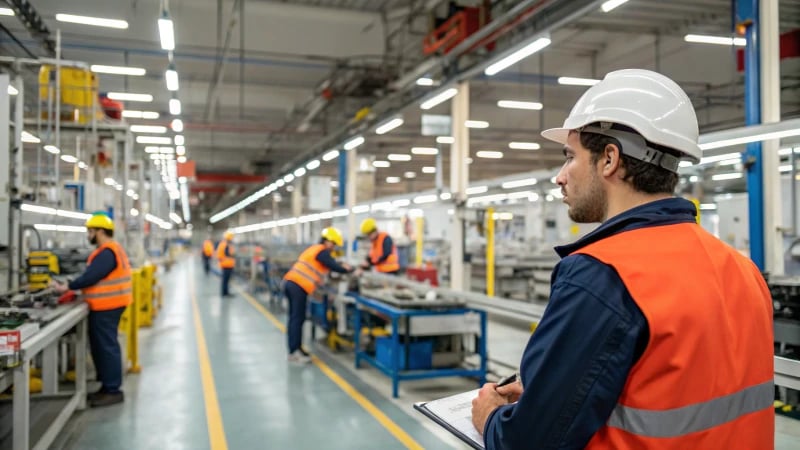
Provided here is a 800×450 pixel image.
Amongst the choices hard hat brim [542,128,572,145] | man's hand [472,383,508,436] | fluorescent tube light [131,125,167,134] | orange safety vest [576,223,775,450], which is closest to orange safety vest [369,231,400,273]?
fluorescent tube light [131,125,167,134]

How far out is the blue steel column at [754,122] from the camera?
4609 millimetres

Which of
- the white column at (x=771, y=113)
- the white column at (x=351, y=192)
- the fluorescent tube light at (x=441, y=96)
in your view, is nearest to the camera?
the white column at (x=771, y=113)

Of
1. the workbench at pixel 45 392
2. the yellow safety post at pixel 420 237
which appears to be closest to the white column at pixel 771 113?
the workbench at pixel 45 392

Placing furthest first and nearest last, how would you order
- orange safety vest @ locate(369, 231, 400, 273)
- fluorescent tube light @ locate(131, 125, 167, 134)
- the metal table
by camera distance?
fluorescent tube light @ locate(131, 125, 167, 134) < orange safety vest @ locate(369, 231, 400, 273) < the metal table

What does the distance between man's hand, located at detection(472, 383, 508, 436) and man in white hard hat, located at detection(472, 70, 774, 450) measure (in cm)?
14

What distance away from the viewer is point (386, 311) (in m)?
6.08

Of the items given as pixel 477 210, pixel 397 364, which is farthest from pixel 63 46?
pixel 397 364

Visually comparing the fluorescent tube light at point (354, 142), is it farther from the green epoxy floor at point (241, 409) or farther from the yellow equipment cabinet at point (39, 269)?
the yellow equipment cabinet at point (39, 269)

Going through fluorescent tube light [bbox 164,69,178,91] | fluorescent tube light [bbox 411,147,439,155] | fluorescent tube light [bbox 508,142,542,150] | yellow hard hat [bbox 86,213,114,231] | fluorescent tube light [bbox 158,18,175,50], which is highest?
fluorescent tube light [bbox 411,147,439,155]

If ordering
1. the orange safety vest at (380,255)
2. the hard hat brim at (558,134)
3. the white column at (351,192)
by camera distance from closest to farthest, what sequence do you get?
the hard hat brim at (558,134) → the orange safety vest at (380,255) → the white column at (351,192)

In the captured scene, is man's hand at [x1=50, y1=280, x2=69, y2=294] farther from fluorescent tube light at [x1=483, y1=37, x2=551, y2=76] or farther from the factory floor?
fluorescent tube light at [x1=483, y1=37, x2=551, y2=76]

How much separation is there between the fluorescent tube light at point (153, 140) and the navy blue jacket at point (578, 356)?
16481mm

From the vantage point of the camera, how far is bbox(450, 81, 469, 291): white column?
25.6ft

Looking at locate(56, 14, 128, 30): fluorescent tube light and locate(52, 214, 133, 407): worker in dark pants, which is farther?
locate(56, 14, 128, 30): fluorescent tube light
